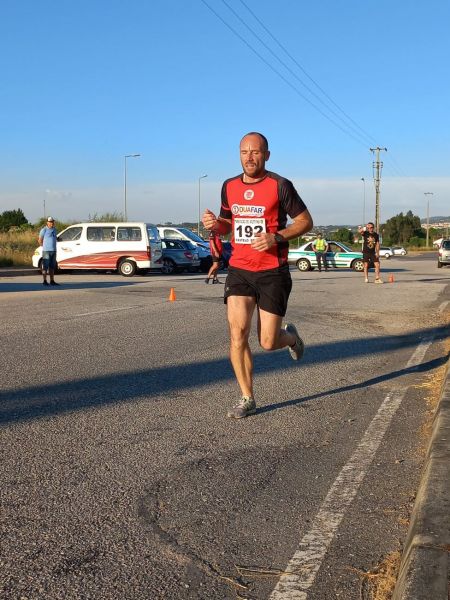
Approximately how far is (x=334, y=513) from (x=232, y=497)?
0.55 metres

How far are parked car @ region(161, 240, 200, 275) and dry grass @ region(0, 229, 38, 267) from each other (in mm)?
7016

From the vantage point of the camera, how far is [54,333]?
35.4ft

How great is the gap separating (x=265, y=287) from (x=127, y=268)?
893 inches

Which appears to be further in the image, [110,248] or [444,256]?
A: [444,256]

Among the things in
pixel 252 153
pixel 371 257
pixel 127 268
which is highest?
pixel 252 153

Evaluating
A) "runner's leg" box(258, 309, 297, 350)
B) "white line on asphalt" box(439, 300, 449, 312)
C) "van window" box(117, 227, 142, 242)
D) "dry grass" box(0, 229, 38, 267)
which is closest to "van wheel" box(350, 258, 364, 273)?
"van window" box(117, 227, 142, 242)

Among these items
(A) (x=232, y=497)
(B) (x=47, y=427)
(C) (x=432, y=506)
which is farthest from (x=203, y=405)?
(C) (x=432, y=506)

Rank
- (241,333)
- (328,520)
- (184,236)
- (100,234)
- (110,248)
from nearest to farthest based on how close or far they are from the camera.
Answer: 1. (328,520)
2. (241,333)
3. (110,248)
4. (100,234)
5. (184,236)

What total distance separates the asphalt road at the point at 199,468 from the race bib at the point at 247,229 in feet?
4.42

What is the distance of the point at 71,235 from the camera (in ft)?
94.1

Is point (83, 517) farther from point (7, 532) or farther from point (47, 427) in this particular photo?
point (47, 427)

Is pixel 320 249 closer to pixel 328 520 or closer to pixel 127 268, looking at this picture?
pixel 127 268

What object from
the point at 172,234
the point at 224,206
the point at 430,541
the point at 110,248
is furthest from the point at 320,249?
the point at 430,541

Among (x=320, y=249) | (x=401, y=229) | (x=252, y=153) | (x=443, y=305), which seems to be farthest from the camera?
(x=401, y=229)
